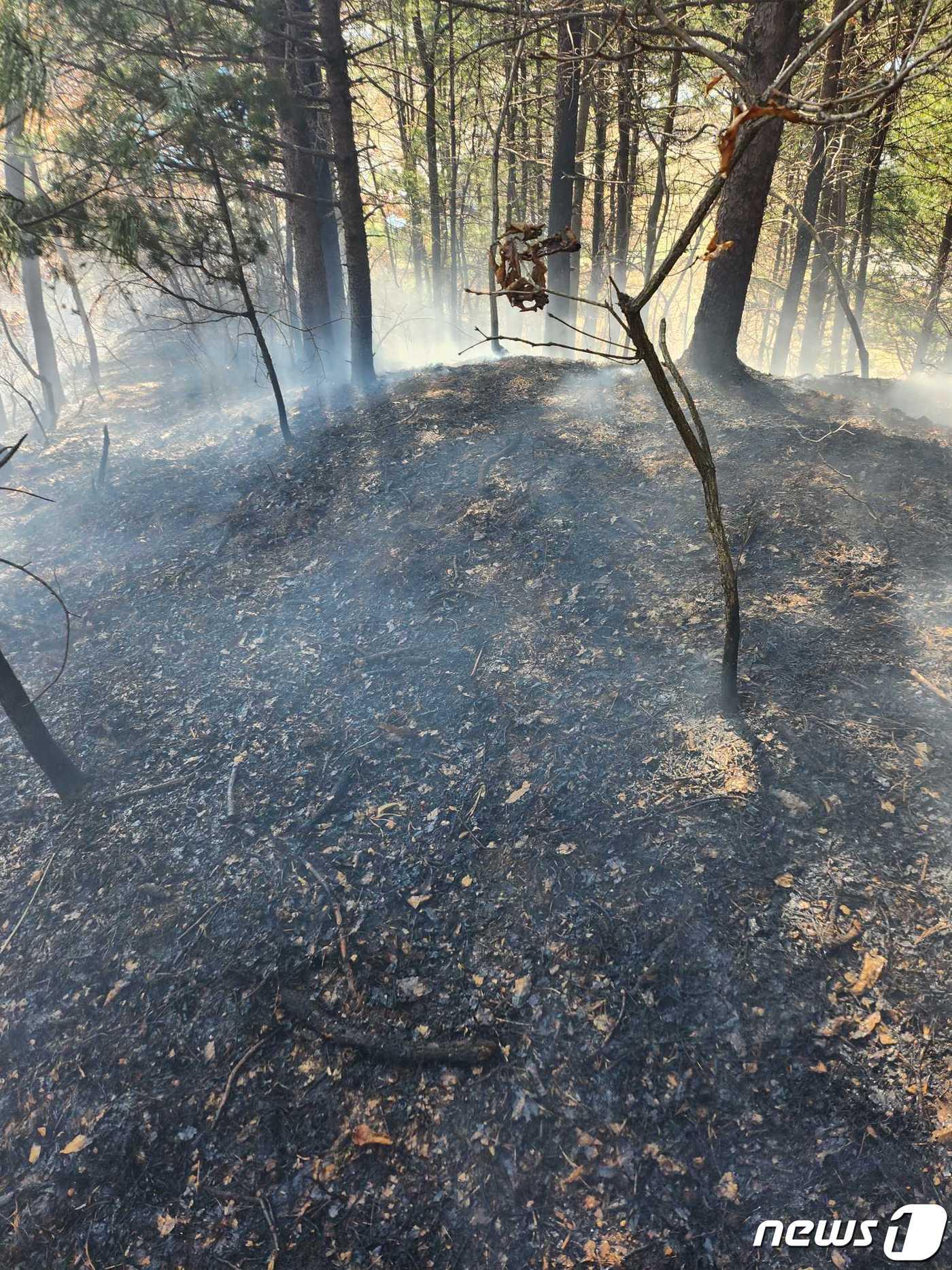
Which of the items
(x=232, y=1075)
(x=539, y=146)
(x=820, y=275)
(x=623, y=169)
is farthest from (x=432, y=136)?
(x=232, y=1075)

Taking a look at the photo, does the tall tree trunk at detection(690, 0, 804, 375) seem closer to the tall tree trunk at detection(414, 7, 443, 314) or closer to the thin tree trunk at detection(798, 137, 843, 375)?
the tall tree trunk at detection(414, 7, 443, 314)

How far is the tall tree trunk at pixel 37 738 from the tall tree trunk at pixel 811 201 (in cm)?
1247

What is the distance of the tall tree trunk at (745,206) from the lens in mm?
7227

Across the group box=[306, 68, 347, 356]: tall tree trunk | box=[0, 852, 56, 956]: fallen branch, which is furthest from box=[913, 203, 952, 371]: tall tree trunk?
box=[0, 852, 56, 956]: fallen branch

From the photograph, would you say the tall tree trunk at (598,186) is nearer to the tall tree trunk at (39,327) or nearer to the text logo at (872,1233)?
the text logo at (872,1233)

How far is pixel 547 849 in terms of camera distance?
3.99m

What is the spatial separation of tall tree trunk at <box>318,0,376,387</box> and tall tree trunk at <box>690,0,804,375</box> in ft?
17.6

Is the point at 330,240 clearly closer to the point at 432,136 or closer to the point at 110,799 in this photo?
the point at 432,136

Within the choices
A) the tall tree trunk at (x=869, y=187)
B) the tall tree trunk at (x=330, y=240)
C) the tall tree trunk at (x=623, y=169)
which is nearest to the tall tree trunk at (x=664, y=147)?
the tall tree trunk at (x=623, y=169)

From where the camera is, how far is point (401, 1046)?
3236 mm

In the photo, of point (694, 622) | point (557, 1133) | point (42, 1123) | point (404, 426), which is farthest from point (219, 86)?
point (557, 1133)

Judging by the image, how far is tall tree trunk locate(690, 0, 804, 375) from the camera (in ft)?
23.7

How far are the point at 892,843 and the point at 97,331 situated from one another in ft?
96.4

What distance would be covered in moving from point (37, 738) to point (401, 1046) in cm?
339
